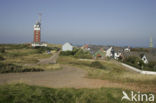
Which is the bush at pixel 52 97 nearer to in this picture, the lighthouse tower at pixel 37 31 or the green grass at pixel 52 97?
the green grass at pixel 52 97

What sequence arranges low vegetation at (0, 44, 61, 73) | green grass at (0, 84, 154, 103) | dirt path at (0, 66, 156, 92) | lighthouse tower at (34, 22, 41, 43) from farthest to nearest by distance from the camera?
1. lighthouse tower at (34, 22, 41, 43)
2. low vegetation at (0, 44, 61, 73)
3. dirt path at (0, 66, 156, 92)
4. green grass at (0, 84, 154, 103)

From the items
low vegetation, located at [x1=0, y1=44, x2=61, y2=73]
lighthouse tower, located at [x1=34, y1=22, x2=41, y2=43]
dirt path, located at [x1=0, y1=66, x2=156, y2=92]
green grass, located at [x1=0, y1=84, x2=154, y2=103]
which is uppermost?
lighthouse tower, located at [x1=34, y1=22, x2=41, y2=43]

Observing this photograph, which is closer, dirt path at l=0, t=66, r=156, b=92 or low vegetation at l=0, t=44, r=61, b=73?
dirt path at l=0, t=66, r=156, b=92

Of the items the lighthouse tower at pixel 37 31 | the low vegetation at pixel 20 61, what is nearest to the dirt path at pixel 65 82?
the low vegetation at pixel 20 61

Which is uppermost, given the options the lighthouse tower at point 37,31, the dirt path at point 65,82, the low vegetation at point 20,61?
the lighthouse tower at point 37,31

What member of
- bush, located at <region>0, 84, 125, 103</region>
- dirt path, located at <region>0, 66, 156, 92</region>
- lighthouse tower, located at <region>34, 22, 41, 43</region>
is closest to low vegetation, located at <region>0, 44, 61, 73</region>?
dirt path, located at <region>0, 66, 156, 92</region>

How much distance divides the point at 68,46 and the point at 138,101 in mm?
65389

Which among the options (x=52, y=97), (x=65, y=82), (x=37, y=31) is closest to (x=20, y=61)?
(x=65, y=82)

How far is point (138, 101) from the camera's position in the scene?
7.83 metres

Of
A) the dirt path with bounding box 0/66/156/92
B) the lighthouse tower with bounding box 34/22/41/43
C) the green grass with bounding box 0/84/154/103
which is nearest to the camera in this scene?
the green grass with bounding box 0/84/154/103

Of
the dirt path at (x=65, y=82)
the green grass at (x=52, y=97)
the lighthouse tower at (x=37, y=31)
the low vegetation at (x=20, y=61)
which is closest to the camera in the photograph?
the green grass at (x=52, y=97)

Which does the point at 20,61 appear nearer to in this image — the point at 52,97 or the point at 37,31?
the point at 52,97

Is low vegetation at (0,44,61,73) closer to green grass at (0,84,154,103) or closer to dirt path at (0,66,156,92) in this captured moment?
dirt path at (0,66,156,92)

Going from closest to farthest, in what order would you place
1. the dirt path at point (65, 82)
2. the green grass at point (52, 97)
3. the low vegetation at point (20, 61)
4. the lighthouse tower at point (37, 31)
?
the green grass at point (52, 97) → the dirt path at point (65, 82) → the low vegetation at point (20, 61) → the lighthouse tower at point (37, 31)
